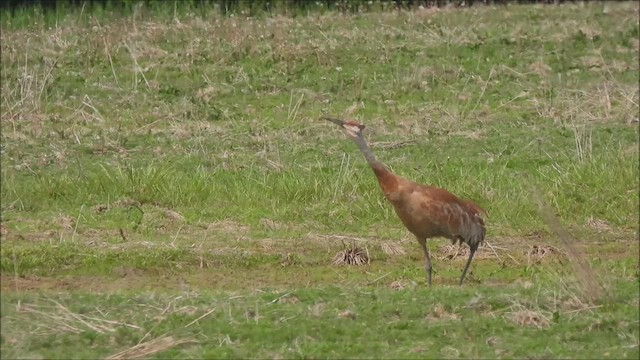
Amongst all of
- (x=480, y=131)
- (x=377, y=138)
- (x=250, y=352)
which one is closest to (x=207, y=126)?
(x=377, y=138)

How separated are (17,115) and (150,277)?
218 inches

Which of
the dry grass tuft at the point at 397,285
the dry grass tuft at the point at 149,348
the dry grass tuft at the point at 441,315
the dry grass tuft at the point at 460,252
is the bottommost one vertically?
the dry grass tuft at the point at 460,252

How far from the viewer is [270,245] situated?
1099 centimetres

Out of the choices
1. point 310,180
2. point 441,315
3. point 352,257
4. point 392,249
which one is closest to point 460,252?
Answer: point 392,249

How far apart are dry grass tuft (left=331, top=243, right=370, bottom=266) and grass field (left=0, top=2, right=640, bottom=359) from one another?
0.25 ft

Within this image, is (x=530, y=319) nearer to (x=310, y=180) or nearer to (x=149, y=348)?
(x=149, y=348)

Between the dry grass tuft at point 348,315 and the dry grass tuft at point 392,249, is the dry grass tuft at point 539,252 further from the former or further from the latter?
the dry grass tuft at point 348,315

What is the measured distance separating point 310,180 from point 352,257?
1.95 metres

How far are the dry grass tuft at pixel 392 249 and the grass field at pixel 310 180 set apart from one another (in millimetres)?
20

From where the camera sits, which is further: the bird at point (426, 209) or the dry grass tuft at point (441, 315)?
the bird at point (426, 209)

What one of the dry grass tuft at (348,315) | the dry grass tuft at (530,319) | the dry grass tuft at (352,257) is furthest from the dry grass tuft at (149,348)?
the dry grass tuft at (352,257)

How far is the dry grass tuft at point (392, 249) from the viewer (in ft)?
35.8

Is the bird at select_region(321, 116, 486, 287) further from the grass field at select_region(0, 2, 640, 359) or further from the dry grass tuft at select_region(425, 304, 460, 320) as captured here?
the dry grass tuft at select_region(425, 304, 460, 320)

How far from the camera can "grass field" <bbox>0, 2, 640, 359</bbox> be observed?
26.1 ft
